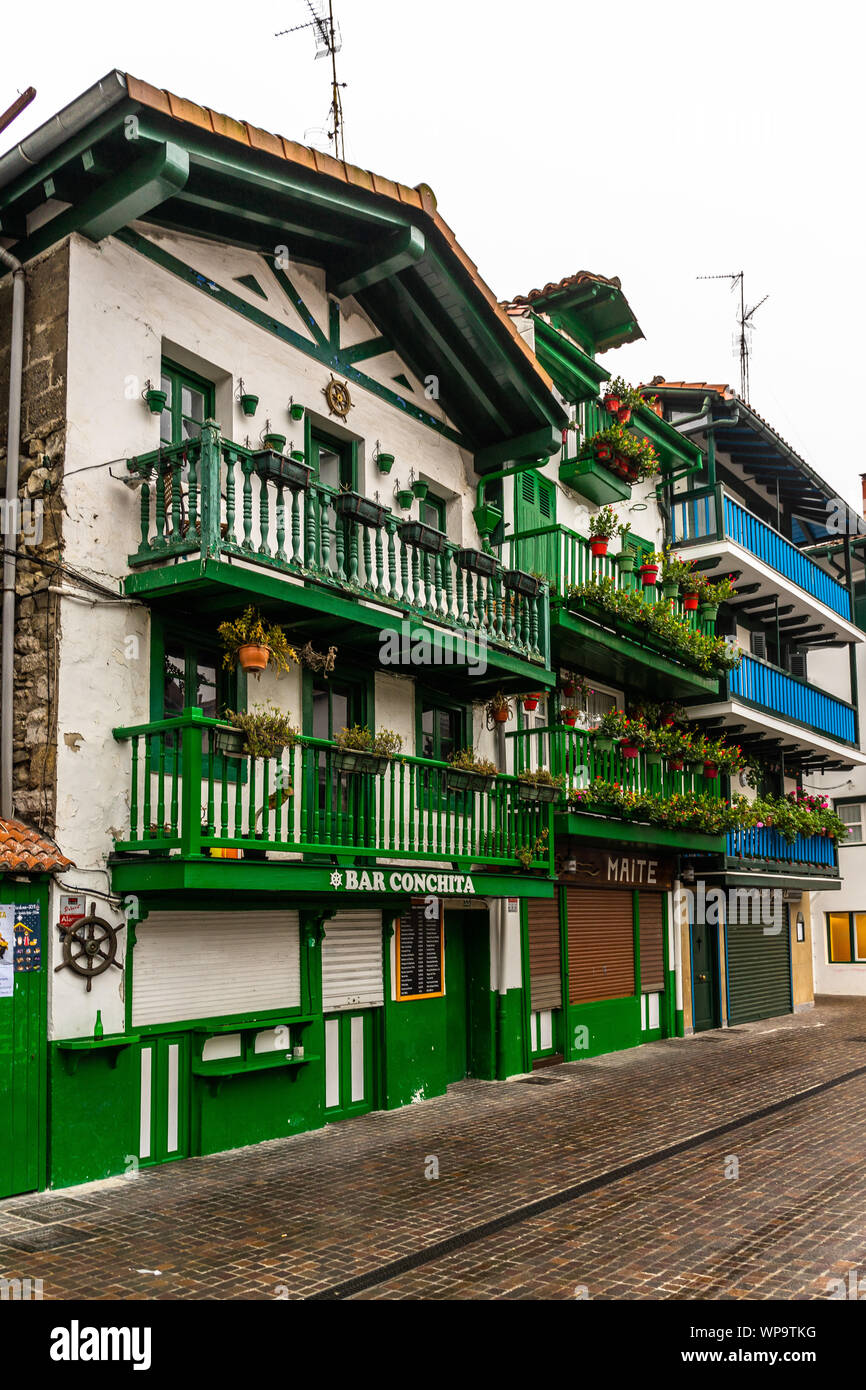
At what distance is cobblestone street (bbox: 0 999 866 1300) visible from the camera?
7.22 meters

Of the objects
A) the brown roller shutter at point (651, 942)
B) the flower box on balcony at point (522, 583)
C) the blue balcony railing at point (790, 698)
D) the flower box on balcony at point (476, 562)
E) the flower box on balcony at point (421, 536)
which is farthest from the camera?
the blue balcony railing at point (790, 698)

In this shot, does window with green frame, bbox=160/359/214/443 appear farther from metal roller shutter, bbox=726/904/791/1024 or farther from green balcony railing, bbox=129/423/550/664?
metal roller shutter, bbox=726/904/791/1024

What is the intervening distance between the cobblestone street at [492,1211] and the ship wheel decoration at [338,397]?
7548 mm

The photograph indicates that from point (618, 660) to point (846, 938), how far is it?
1598cm

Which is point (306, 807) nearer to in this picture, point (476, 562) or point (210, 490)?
point (210, 490)

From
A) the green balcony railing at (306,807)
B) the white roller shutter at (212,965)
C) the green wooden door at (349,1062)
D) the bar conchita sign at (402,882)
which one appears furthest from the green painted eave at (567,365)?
the green wooden door at (349,1062)

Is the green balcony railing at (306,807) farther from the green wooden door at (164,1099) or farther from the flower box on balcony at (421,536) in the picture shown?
the flower box on balcony at (421,536)

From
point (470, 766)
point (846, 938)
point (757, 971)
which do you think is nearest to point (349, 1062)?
point (470, 766)

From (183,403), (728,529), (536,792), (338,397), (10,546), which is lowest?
(536,792)

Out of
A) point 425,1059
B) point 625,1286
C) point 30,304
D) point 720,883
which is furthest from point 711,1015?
point 30,304

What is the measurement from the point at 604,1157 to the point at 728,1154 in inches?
47.8

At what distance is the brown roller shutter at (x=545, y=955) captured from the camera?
15.9 metres

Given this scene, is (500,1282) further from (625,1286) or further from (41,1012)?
(41,1012)

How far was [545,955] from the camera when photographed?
1619 centimetres
